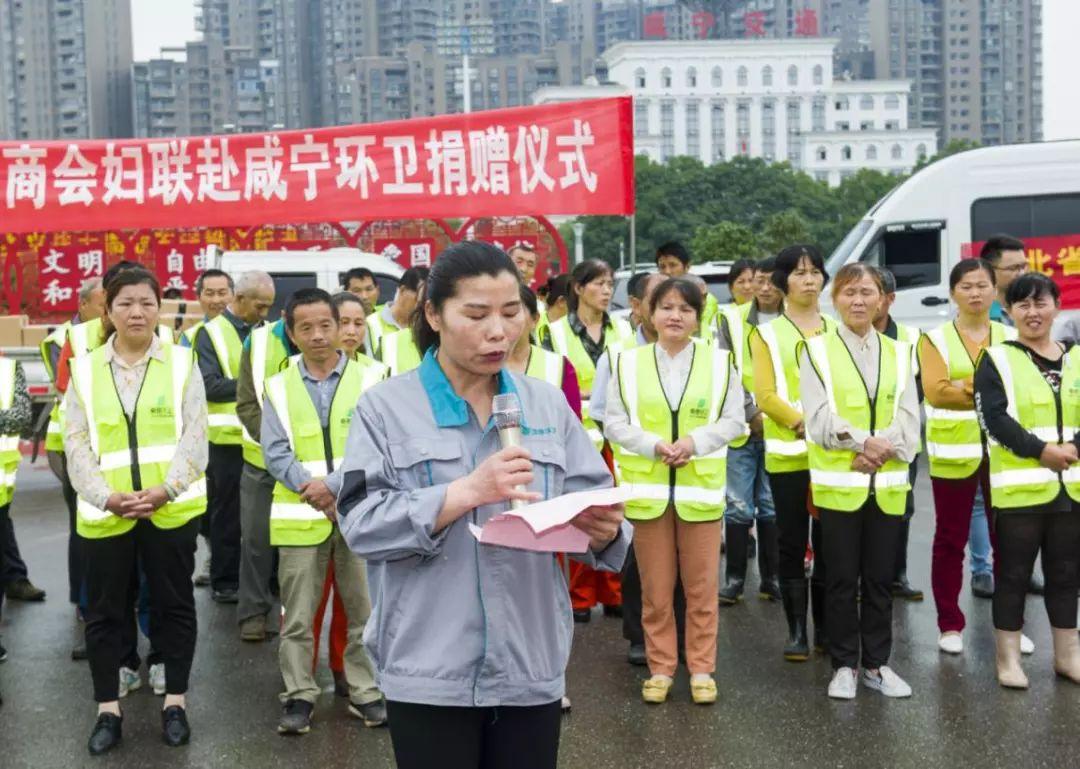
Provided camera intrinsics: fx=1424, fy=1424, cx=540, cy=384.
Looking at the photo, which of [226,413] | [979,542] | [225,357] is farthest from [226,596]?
[979,542]

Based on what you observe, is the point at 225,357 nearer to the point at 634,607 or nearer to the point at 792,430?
the point at 634,607

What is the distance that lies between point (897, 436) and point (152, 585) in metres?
3.07

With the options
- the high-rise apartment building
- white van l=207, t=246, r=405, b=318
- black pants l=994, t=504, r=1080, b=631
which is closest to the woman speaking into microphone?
black pants l=994, t=504, r=1080, b=631

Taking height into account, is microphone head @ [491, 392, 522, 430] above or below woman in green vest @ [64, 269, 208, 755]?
above

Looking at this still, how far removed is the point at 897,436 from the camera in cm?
590

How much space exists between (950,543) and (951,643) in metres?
0.46

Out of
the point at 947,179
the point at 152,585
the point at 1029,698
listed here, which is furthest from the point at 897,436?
the point at 947,179

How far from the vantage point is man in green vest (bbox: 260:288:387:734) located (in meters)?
5.73

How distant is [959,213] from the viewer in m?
13.9

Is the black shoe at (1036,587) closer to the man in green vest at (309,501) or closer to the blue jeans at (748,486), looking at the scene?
the blue jeans at (748,486)

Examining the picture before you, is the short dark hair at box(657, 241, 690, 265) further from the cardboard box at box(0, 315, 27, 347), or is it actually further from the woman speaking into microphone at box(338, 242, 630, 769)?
the cardboard box at box(0, 315, 27, 347)

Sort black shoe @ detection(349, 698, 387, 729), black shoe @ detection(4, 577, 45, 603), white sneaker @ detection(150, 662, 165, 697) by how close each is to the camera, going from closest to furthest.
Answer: black shoe @ detection(349, 698, 387, 729) < white sneaker @ detection(150, 662, 165, 697) < black shoe @ detection(4, 577, 45, 603)

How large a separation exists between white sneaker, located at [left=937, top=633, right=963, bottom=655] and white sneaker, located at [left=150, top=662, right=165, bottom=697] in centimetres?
350

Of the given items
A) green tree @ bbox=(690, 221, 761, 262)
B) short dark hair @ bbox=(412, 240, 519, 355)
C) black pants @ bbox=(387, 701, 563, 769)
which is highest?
green tree @ bbox=(690, 221, 761, 262)
